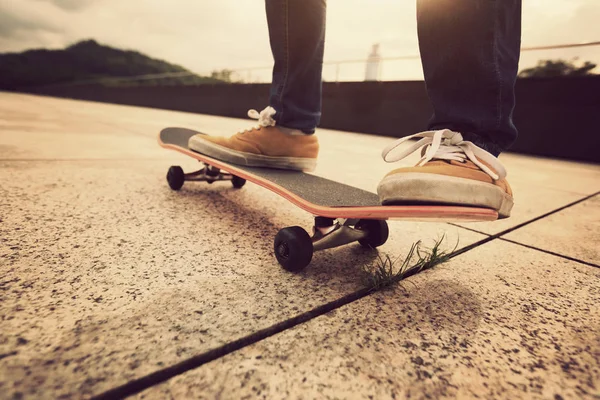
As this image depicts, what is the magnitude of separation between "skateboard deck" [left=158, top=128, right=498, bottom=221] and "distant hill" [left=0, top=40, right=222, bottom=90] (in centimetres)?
6376

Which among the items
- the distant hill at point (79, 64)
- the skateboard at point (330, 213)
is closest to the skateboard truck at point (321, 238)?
the skateboard at point (330, 213)

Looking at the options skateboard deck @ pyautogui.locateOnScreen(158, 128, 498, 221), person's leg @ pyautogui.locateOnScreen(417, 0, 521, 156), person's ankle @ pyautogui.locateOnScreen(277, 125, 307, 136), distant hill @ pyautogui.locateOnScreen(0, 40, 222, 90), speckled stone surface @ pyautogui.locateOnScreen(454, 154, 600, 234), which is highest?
distant hill @ pyautogui.locateOnScreen(0, 40, 222, 90)

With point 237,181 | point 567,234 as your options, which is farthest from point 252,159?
point 567,234

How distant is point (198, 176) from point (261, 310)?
1213 millimetres

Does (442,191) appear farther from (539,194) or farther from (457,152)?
(539,194)

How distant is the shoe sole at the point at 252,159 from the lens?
147 centimetres

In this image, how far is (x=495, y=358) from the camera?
618 mm

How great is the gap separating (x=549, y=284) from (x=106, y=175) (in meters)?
1.98

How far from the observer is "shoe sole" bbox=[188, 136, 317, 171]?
147 cm

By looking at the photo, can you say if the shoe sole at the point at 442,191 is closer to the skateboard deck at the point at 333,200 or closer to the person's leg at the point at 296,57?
the skateboard deck at the point at 333,200

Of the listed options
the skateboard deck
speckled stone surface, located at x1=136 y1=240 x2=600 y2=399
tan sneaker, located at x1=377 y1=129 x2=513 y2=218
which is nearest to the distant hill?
the skateboard deck

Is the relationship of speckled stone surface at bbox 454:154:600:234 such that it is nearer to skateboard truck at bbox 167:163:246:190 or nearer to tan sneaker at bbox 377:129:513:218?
tan sneaker at bbox 377:129:513:218

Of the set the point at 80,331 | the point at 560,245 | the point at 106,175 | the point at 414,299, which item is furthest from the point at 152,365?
the point at 106,175

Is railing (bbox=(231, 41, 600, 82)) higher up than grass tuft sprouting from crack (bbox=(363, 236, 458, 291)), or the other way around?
railing (bbox=(231, 41, 600, 82))
